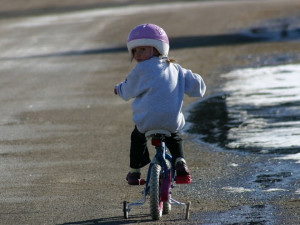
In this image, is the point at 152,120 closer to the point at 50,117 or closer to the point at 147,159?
the point at 147,159

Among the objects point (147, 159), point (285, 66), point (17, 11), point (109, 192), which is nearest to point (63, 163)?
point (109, 192)

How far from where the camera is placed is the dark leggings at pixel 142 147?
7365mm

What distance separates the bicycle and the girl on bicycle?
0.08 m

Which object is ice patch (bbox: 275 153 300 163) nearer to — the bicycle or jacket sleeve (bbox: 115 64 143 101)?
the bicycle

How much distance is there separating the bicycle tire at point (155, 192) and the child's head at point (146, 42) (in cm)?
89

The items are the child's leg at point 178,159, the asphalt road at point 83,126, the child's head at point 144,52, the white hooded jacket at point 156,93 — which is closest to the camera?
the white hooded jacket at point 156,93

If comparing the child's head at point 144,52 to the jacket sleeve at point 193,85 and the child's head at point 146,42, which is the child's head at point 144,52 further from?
the jacket sleeve at point 193,85

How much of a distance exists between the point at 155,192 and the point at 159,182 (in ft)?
0.68

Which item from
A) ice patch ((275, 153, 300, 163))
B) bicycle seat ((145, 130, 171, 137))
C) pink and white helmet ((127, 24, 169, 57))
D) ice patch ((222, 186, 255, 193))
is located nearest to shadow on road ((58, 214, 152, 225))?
bicycle seat ((145, 130, 171, 137))

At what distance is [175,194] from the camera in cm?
823

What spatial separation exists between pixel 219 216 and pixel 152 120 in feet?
3.03

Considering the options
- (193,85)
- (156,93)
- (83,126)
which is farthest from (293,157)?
(83,126)

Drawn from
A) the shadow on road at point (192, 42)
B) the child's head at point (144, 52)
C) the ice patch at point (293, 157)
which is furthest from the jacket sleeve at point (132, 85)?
the shadow on road at point (192, 42)

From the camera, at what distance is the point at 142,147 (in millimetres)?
7434
